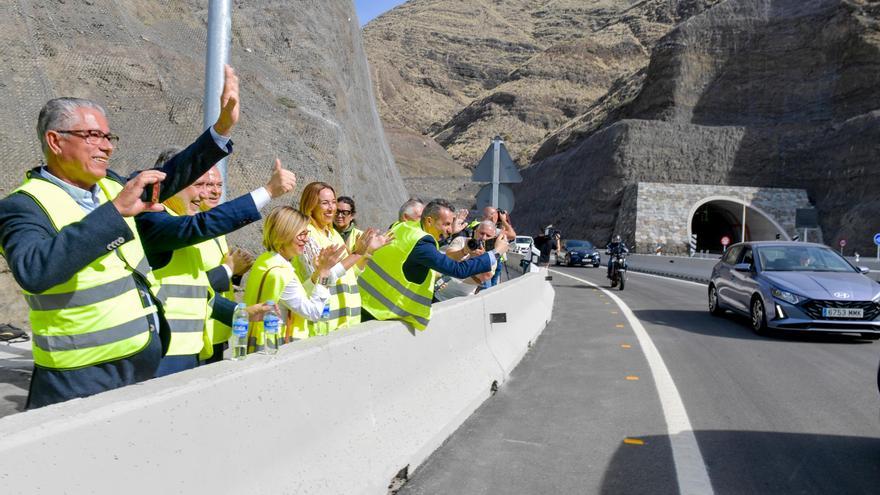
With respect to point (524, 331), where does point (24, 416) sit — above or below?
above

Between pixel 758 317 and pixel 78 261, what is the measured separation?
10.8 meters

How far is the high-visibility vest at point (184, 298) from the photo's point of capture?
340 centimetres

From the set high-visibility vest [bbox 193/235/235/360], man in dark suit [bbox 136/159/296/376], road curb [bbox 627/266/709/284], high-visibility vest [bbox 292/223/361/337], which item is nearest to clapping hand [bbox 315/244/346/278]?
high-visibility vest [bbox 292/223/361/337]

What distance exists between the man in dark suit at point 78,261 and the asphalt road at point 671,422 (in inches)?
79.0

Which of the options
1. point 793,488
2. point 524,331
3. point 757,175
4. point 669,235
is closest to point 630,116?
point 757,175

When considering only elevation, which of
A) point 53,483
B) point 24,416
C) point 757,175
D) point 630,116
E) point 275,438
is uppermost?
point 630,116

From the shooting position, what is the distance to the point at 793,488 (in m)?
4.20

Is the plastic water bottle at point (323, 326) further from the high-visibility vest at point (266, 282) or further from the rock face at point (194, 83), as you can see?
the rock face at point (194, 83)

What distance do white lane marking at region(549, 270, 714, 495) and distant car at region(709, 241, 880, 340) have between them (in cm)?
276

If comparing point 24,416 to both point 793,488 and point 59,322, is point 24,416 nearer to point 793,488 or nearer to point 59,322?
point 59,322

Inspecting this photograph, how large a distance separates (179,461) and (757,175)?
6327 centimetres

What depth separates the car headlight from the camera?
33.8 ft

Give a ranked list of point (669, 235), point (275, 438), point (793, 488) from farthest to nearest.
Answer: point (669, 235)
point (793, 488)
point (275, 438)

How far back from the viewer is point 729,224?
59062mm
